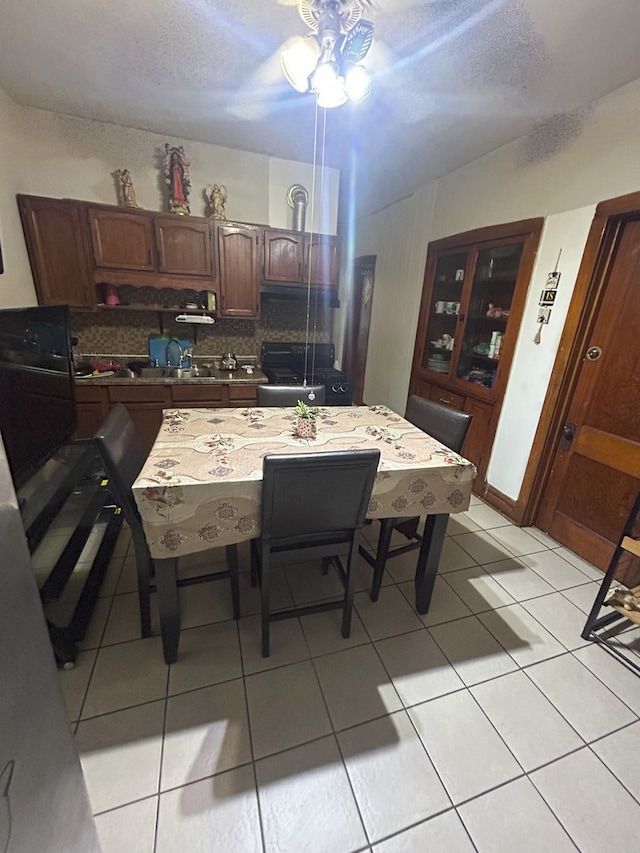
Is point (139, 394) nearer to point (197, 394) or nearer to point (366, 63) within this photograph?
point (197, 394)

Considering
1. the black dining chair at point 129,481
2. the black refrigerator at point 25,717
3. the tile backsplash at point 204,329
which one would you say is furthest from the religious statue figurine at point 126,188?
the black refrigerator at point 25,717

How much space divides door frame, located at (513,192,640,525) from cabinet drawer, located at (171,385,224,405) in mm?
2513

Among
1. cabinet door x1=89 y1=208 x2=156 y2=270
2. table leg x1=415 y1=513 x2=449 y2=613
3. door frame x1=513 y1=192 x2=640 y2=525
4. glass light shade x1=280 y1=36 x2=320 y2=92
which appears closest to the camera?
glass light shade x1=280 y1=36 x2=320 y2=92

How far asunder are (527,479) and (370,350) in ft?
8.66

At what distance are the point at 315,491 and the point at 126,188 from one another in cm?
302

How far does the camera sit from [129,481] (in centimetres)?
139

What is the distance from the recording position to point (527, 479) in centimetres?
247

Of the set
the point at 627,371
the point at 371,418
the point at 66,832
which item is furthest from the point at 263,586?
the point at 627,371

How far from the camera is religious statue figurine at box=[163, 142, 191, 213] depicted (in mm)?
2777

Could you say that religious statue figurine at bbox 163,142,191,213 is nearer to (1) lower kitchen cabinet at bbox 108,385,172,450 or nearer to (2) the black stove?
(2) the black stove

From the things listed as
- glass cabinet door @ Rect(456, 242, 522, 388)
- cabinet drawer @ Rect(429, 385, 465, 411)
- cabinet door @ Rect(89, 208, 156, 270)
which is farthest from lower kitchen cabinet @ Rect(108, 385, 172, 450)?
glass cabinet door @ Rect(456, 242, 522, 388)

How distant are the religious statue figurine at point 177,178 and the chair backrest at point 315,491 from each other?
2782 mm

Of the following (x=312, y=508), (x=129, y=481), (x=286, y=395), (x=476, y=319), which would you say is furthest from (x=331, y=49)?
(x=476, y=319)

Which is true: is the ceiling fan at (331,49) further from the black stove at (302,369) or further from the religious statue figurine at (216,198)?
the black stove at (302,369)
